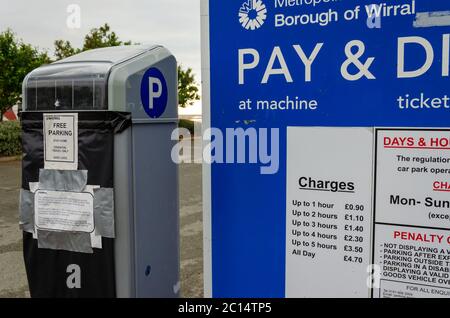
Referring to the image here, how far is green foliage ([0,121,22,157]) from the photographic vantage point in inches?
→ 510

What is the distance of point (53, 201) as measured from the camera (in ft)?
7.94

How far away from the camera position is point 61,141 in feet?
7.79

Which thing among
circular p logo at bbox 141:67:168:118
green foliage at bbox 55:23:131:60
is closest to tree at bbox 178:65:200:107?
green foliage at bbox 55:23:131:60

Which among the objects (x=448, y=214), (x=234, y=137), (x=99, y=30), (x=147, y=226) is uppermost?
(x=99, y=30)

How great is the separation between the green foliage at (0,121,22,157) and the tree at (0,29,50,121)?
4.84ft

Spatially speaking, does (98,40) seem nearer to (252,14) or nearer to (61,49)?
(61,49)

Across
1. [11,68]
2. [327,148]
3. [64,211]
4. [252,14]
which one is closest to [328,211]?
[327,148]

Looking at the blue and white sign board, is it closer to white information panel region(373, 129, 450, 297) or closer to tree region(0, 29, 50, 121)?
white information panel region(373, 129, 450, 297)

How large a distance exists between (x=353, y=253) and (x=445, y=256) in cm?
34

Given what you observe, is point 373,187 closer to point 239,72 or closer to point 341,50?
point 341,50

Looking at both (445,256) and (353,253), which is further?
(353,253)

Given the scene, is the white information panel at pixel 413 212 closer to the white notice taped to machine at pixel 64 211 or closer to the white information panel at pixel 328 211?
the white information panel at pixel 328 211

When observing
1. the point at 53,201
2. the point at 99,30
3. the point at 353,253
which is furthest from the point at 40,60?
the point at 353,253

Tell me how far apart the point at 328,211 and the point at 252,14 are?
0.88 meters
